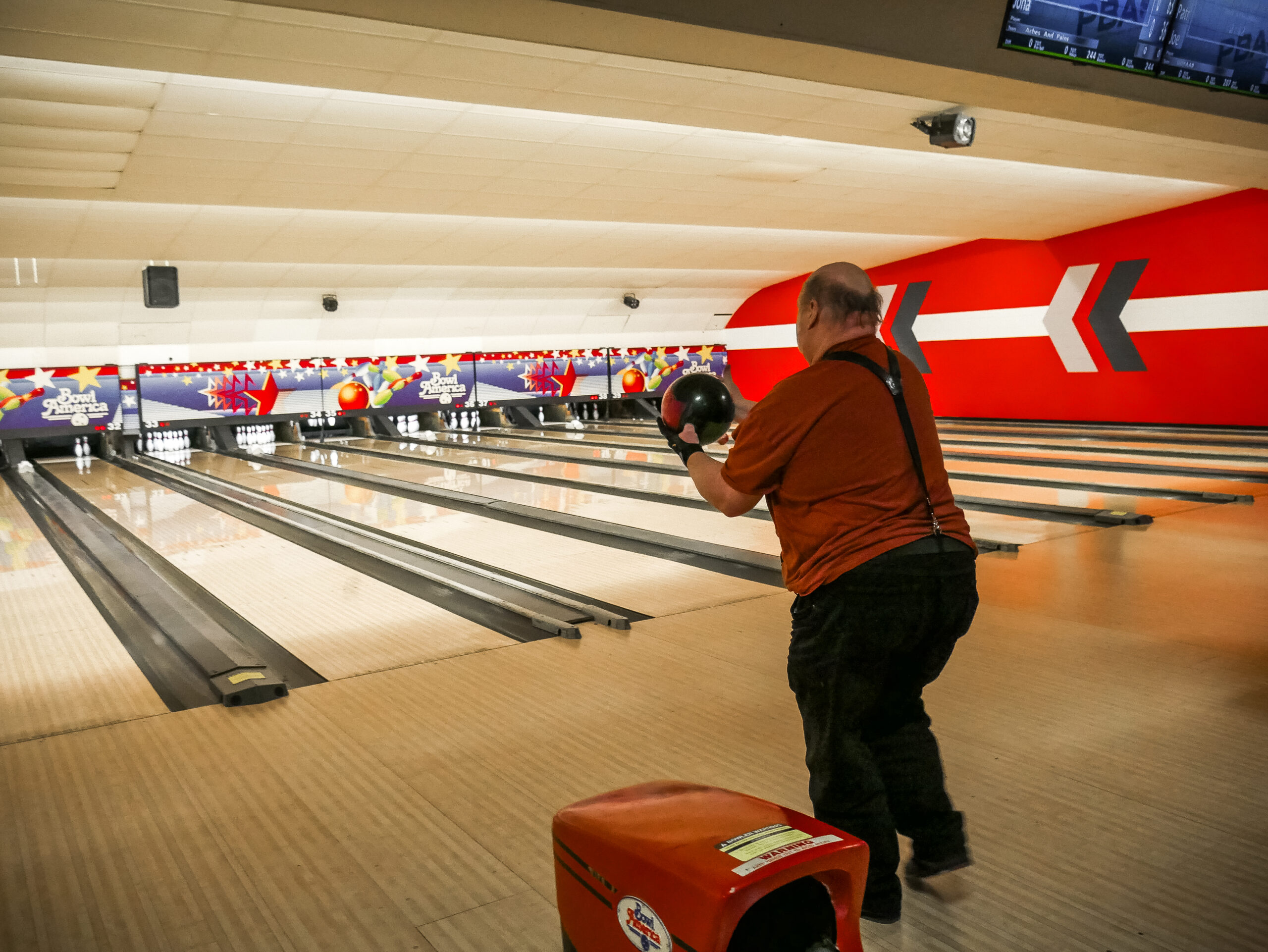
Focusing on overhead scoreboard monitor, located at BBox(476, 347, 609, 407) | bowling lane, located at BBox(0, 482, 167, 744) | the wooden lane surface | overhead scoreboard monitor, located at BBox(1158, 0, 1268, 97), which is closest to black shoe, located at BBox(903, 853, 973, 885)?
the wooden lane surface

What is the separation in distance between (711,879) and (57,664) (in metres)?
3.28

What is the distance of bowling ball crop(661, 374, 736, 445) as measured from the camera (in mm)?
2041

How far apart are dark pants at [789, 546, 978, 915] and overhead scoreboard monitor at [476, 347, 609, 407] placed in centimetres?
1331

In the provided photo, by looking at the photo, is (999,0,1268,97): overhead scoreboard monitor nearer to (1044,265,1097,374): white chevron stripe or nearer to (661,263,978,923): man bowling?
(661,263,978,923): man bowling

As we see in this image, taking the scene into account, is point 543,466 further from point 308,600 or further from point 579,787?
point 579,787

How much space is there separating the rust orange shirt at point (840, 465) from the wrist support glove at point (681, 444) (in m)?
0.20

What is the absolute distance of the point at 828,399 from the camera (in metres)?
1.74

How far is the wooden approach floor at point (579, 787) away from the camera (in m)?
1.81

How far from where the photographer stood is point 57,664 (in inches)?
141

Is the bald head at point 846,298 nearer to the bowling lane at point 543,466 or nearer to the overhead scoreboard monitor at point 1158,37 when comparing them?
the overhead scoreboard monitor at point 1158,37

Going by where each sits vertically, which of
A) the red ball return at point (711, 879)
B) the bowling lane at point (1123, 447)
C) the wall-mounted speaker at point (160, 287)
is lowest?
the red ball return at point (711, 879)

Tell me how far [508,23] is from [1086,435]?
29.5 feet

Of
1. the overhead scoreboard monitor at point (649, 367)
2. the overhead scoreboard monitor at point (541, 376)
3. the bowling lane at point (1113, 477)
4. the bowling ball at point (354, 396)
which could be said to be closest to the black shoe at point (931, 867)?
the bowling lane at point (1113, 477)

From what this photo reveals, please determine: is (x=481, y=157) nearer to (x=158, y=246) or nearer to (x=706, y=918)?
(x=158, y=246)
